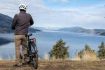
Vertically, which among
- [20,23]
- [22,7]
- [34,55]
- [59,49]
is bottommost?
[59,49]

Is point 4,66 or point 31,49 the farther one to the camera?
point 4,66

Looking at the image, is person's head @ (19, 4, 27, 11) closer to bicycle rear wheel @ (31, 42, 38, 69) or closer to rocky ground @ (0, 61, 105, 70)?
bicycle rear wheel @ (31, 42, 38, 69)

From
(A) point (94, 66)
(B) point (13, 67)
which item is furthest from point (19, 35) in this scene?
(A) point (94, 66)

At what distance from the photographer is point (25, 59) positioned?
15.8 metres

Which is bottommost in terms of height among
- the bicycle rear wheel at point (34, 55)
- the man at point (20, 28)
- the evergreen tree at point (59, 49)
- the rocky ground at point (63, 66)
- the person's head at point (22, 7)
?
the evergreen tree at point (59, 49)

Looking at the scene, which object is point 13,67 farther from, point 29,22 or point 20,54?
point 29,22

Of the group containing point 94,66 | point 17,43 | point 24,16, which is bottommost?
point 94,66

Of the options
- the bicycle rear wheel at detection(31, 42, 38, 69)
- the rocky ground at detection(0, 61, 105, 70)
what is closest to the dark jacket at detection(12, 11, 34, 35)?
the bicycle rear wheel at detection(31, 42, 38, 69)

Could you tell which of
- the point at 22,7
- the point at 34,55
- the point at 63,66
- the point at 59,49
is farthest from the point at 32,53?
the point at 59,49

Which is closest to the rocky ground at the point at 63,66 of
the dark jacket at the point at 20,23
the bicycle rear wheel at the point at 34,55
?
the bicycle rear wheel at the point at 34,55

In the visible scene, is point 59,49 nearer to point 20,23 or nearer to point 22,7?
point 20,23

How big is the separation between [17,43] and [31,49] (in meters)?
0.72

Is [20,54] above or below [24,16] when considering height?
below

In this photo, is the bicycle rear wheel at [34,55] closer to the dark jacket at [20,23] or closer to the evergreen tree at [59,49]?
the dark jacket at [20,23]
